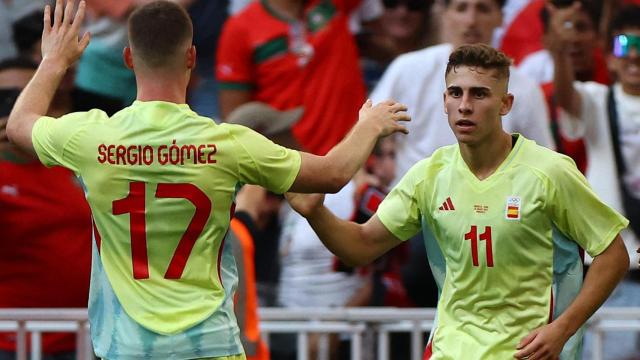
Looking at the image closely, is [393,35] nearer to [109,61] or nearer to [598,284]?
[109,61]

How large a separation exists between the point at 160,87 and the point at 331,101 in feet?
13.6

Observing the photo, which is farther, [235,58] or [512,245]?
[235,58]

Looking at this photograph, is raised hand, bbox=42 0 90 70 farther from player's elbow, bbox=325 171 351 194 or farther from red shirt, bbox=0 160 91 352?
red shirt, bbox=0 160 91 352

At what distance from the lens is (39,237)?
956cm

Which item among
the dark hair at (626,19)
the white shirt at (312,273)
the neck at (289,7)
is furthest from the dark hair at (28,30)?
the dark hair at (626,19)

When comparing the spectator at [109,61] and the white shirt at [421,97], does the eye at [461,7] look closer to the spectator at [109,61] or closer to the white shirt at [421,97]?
the white shirt at [421,97]

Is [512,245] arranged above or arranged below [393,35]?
below

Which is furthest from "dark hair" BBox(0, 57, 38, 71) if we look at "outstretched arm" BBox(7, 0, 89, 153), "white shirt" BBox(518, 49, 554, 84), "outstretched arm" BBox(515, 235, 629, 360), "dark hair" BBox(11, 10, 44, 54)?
"outstretched arm" BBox(515, 235, 629, 360)

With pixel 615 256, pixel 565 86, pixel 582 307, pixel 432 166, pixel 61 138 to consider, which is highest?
pixel 565 86

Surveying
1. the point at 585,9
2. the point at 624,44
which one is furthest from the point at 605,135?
the point at 585,9

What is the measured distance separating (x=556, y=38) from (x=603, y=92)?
1.57 ft

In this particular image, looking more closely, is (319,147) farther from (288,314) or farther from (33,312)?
(33,312)

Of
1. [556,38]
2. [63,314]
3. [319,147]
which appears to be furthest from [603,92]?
[63,314]

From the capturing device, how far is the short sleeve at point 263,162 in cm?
638
